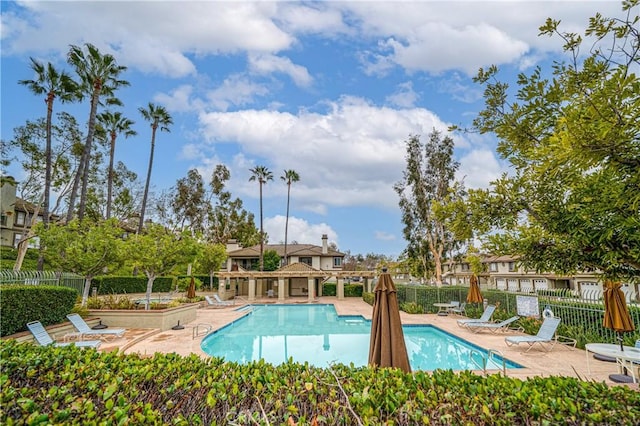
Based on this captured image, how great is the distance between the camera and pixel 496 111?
4.61 m

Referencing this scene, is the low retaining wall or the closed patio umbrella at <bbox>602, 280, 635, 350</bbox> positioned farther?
the low retaining wall

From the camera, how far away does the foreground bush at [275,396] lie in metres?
3.28

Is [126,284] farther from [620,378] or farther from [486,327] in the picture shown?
[620,378]

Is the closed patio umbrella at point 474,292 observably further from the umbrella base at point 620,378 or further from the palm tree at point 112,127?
the palm tree at point 112,127

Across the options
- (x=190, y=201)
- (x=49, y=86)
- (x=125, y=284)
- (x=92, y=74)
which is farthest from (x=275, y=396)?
(x=190, y=201)

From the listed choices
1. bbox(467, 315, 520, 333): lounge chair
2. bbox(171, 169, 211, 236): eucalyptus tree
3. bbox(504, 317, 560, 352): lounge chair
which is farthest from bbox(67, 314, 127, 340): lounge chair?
bbox(171, 169, 211, 236): eucalyptus tree

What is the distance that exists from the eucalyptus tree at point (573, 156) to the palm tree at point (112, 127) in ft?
99.0

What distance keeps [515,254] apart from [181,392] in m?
4.69

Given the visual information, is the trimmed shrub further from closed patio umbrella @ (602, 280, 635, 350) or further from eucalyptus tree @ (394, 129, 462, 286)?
closed patio umbrella @ (602, 280, 635, 350)

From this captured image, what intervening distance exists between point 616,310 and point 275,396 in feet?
→ 29.5

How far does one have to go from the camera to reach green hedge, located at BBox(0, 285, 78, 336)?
9992 millimetres

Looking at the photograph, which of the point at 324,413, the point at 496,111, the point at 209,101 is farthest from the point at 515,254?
the point at 209,101

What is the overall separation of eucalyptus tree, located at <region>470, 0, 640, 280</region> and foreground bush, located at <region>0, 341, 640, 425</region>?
1660mm

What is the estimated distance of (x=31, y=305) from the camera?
10859 mm
